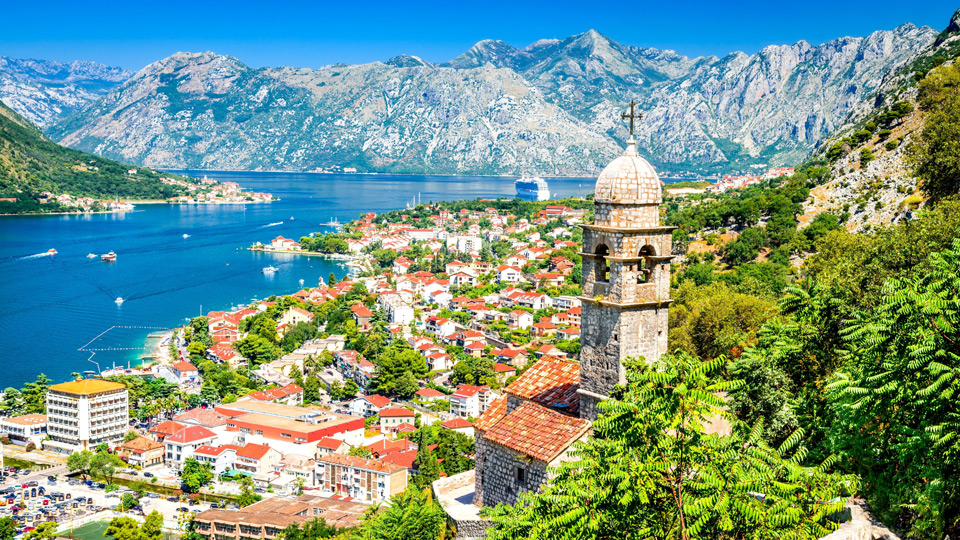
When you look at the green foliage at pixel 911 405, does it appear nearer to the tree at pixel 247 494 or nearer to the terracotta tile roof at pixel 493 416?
the terracotta tile roof at pixel 493 416

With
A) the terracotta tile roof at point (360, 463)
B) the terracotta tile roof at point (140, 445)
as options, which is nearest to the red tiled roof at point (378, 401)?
the terracotta tile roof at point (360, 463)

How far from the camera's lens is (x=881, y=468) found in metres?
7.06

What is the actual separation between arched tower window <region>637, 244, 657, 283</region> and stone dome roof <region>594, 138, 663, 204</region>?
550 millimetres

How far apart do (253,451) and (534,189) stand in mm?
108152

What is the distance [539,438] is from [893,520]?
3.90m

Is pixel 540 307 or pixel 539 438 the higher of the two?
pixel 539 438

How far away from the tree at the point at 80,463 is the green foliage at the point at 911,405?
1136 inches

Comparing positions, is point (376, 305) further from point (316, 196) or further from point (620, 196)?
point (316, 196)

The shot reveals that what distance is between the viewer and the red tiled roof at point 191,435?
30219 mm

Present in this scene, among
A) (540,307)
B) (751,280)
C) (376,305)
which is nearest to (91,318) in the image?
(376,305)

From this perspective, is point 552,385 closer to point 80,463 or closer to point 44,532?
point 44,532

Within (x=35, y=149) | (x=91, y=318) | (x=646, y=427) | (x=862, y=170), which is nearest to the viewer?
(x=646, y=427)

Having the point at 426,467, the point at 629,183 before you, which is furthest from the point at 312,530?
the point at 629,183

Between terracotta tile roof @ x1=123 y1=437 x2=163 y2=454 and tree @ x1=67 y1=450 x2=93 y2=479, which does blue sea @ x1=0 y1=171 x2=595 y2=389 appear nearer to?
terracotta tile roof @ x1=123 y1=437 x2=163 y2=454
